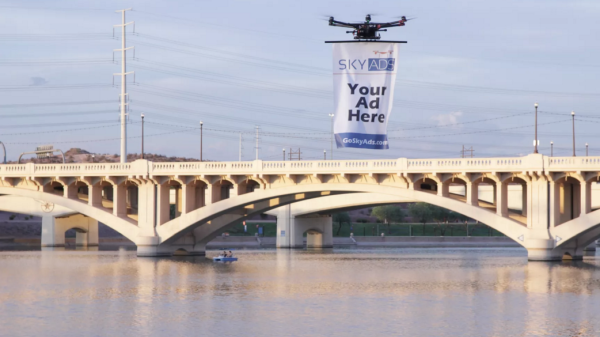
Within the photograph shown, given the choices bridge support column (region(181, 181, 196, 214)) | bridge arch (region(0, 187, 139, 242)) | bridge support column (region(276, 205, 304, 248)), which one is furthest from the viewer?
bridge support column (region(276, 205, 304, 248))

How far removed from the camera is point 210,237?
312 feet

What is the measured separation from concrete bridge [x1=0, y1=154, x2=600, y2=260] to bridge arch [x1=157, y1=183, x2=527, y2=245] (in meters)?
0.09

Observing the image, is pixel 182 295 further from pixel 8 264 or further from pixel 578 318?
pixel 8 264

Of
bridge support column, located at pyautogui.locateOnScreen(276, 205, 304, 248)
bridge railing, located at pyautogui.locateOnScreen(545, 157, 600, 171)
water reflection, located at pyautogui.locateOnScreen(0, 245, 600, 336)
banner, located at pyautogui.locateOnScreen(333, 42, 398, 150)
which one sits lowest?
water reflection, located at pyautogui.locateOnScreen(0, 245, 600, 336)

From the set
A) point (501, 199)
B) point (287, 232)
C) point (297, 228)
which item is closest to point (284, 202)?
point (501, 199)

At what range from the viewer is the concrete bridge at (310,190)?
76062 millimetres

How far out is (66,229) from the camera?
119 m

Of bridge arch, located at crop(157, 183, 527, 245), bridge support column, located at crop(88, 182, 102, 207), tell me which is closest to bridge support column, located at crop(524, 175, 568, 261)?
bridge arch, located at crop(157, 183, 527, 245)

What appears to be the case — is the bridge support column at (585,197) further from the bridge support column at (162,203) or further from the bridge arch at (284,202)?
the bridge support column at (162,203)

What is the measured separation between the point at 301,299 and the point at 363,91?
20.1 metres

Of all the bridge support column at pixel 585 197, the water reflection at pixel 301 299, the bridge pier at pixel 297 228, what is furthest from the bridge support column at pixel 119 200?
the bridge support column at pixel 585 197

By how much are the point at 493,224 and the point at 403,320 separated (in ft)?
123

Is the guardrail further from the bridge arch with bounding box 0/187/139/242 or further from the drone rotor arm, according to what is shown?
the drone rotor arm

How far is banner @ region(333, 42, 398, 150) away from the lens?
211 ft
